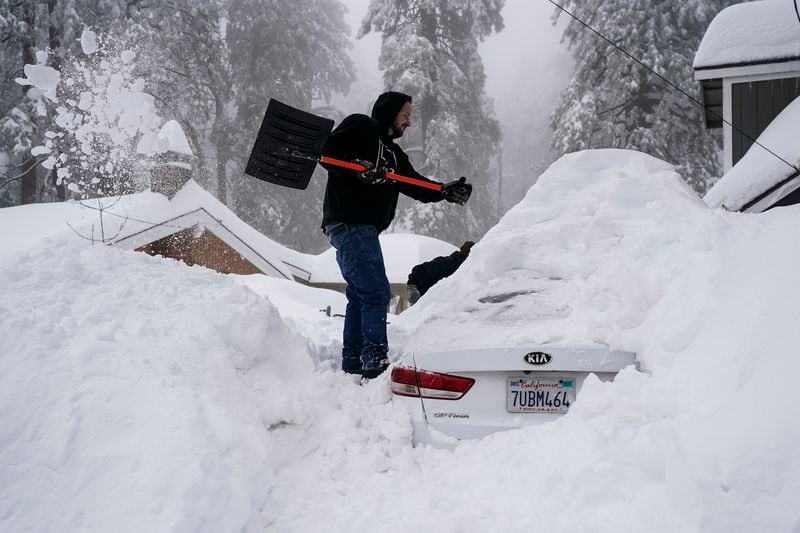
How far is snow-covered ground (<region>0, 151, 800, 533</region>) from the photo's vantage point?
6.49 feet

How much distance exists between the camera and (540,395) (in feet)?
9.00

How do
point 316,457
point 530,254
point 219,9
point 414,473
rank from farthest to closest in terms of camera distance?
1. point 219,9
2. point 530,254
3. point 316,457
4. point 414,473

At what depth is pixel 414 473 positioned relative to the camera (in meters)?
2.74

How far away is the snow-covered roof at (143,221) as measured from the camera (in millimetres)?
13352

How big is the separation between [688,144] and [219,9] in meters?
19.7

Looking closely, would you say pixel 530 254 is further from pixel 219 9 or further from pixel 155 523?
pixel 219 9

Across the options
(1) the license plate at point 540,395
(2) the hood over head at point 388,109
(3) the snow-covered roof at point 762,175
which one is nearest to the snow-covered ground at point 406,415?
(1) the license plate at point 540,395

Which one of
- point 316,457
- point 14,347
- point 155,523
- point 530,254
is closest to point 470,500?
point 316,457

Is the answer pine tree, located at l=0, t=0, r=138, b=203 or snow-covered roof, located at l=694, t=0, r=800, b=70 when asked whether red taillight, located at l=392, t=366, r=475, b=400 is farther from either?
pine tree, located at l=0, t=0, r=138, b=203

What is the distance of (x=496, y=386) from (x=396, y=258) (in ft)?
54.8

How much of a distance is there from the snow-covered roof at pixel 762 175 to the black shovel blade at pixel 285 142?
533 cm

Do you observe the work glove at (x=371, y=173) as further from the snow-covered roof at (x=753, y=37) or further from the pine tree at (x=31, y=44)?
the pine tree at (x=31, y=44)

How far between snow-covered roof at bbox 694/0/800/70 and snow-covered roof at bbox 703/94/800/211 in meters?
1.14

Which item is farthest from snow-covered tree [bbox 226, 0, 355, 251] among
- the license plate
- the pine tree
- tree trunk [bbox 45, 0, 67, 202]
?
the license plate
